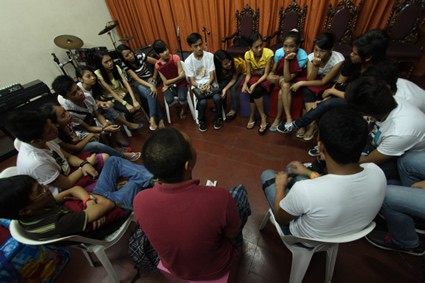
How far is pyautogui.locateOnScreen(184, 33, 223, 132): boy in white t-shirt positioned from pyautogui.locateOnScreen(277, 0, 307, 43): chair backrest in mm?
1556

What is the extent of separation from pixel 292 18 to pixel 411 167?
2818 millimetres

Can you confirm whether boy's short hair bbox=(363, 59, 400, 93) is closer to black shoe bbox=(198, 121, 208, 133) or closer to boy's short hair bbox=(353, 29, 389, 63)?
boy's short hair bbox=(353, 29, 389, 63)

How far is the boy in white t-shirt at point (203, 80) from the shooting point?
2.54m

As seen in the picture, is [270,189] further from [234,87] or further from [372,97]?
[234,87]

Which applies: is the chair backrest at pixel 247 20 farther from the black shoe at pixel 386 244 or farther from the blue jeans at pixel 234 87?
the black shoe at pixel 386 244

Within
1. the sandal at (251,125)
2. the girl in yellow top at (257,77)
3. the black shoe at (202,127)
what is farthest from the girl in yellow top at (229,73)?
the black shoe at (202,127)

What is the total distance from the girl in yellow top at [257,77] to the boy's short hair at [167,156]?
6.11ft

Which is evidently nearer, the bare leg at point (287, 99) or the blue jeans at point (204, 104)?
the bare leg at point (287, 99)

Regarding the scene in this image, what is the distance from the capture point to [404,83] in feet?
4.89

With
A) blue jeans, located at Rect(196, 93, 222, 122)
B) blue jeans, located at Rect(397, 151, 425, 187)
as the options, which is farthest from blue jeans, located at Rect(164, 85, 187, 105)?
blue jeans, located at Rect(397, 151, 425, 187)

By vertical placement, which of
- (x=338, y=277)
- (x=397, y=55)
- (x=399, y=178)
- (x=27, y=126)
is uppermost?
(x=27, y=126)

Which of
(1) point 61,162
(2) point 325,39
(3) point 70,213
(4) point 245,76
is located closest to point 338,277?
(3) point 70,213

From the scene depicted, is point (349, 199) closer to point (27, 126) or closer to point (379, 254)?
point (379, 254)

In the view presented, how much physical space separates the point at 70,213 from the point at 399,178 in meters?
2.05
